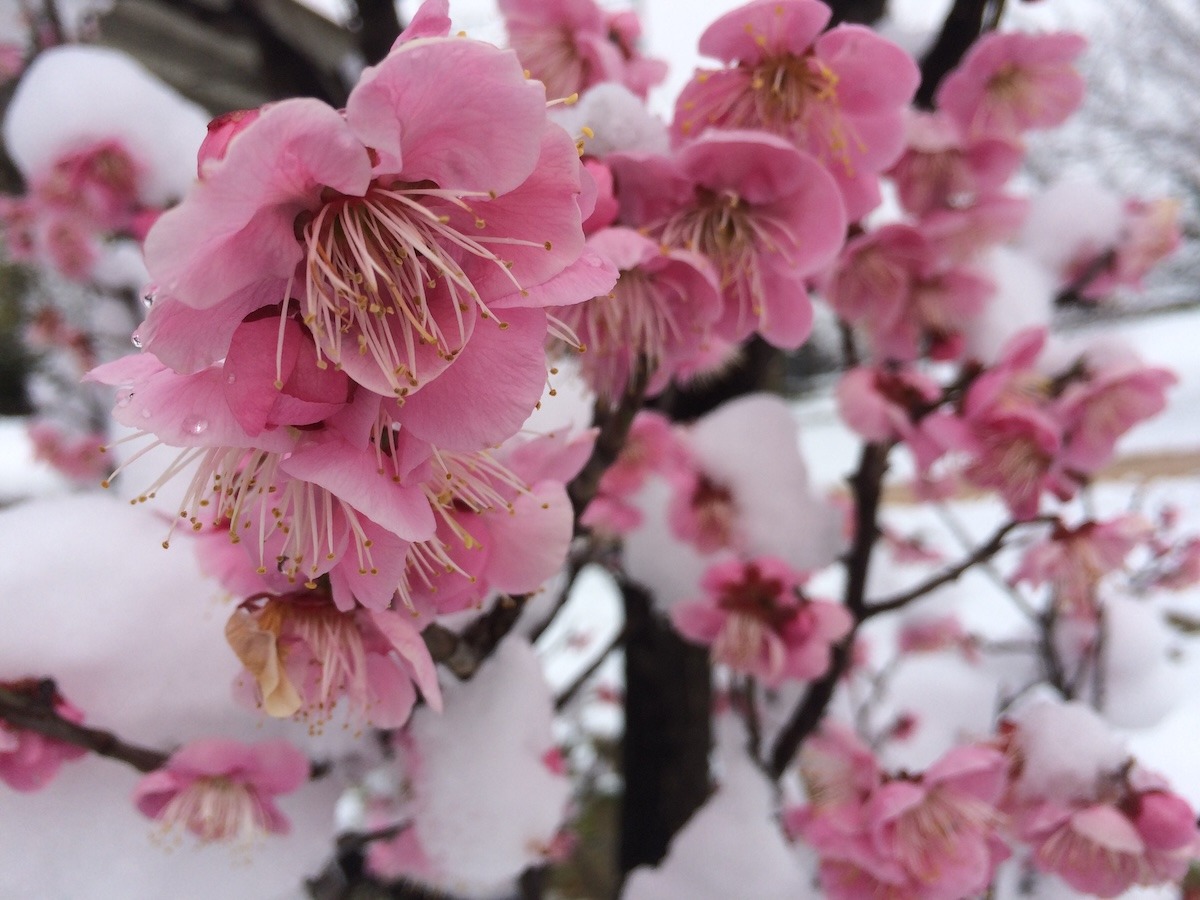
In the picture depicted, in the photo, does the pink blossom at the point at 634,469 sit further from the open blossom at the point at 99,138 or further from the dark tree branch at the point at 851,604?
the open blossom at the point at 99,138

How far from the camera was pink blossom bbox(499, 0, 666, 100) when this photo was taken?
0.49 m

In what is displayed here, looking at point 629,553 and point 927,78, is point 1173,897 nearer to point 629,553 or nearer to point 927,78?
point 629,553

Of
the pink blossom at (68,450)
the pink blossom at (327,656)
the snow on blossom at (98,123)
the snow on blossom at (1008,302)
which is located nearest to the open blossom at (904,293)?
the snow on blossom at (1008,302)

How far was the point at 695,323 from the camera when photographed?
1.28 ft

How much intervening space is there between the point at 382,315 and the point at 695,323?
195 mm

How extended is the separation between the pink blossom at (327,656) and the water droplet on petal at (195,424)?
0.10 metres

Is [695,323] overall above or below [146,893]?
above

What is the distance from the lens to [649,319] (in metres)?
0.39

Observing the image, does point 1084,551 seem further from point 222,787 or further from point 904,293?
point 222,787

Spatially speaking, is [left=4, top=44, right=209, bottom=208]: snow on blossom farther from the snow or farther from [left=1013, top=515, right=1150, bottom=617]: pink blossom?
[left=1013, top=515, right=1150, bottom=617]: pink blossom

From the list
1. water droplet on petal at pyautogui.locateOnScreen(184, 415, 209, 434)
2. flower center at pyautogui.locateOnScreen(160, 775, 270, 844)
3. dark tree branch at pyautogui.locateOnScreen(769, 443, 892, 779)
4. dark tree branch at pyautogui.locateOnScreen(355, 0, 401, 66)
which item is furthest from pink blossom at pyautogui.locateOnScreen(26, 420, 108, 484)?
water droplet on petal at pyautogui.locateOnScreen(184, 415, 209, 434)

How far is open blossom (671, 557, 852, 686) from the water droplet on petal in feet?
1.60

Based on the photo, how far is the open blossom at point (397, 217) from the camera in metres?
0.20

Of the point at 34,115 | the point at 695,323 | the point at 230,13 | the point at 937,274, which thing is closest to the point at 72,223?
the point at 34,115
